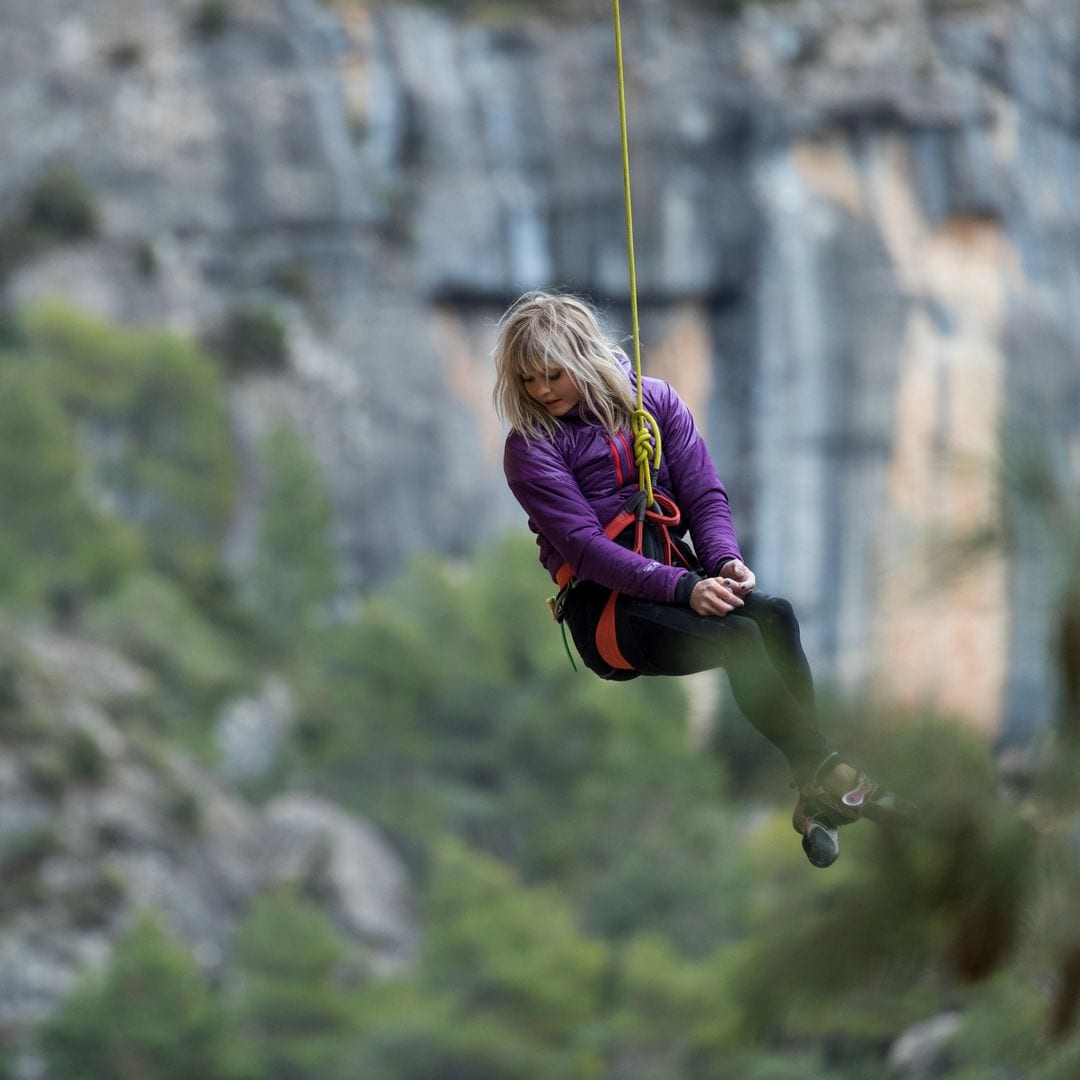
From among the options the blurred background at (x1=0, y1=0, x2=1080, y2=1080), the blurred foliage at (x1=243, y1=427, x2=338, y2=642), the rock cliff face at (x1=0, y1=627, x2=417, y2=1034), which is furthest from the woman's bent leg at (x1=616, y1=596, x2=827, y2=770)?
the blurred foliage at (x1=243, y1=427, x2=338, y2=642)

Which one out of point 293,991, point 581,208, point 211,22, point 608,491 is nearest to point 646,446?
point 608,491

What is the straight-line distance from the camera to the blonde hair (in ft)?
18.6

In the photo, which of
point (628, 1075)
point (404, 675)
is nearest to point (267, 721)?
point (404, 675)

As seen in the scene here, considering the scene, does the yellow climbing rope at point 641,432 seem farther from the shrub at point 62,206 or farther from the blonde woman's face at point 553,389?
the shrub at point 62,206

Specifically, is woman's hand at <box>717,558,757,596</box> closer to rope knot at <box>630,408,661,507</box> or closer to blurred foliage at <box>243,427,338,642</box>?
rope knot at <box>630,408,661,507</box>

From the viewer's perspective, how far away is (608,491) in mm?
5914

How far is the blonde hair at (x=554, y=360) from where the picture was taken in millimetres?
5672

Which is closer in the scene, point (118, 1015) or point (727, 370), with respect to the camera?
point (118, 1015)

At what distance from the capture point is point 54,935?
32.9 meters

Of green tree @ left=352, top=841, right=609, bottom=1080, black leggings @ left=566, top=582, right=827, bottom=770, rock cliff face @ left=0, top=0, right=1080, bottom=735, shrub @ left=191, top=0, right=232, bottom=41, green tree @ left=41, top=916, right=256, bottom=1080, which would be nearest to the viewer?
black leggings @ left=566, top=582, right=827, bottom=770

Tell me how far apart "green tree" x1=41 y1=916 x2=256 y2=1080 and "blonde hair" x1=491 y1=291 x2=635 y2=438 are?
24.6 meters

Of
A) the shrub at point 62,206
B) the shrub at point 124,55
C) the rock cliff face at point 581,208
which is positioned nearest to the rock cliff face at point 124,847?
the rock cliff face at point 581,208

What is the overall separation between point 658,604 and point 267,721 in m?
35.6

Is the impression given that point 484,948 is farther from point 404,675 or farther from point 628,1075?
point 404,675
